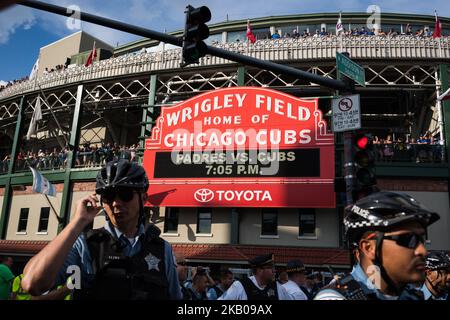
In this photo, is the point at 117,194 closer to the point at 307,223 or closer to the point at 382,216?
the point at 382,216

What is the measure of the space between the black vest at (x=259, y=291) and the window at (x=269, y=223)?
13.0m

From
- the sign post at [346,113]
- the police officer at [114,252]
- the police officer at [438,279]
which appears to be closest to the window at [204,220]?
the sign post at [346,113]

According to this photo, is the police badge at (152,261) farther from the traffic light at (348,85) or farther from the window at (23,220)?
the window at (23,220)

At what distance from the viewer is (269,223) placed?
1888 centimetres

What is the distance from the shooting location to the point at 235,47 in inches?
824

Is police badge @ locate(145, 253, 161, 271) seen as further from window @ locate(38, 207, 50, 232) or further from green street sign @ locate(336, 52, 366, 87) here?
window @ locate(38, 207, 50, 232)

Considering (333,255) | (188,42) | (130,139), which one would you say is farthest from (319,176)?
(130,139)

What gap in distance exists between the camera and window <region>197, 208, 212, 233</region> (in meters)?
19.4

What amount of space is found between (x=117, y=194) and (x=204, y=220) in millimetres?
17182

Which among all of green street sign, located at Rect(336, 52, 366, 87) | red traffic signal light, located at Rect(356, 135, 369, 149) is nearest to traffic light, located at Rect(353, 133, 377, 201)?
red traffic signal light, located at Rect(356, 135, 369, 149)

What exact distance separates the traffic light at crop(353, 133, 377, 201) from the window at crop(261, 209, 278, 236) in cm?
1230

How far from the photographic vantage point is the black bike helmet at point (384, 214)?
2152 millimetres

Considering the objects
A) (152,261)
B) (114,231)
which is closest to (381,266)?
(152,261)
